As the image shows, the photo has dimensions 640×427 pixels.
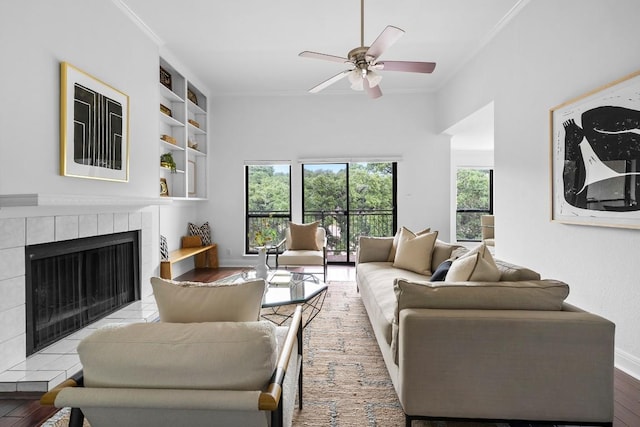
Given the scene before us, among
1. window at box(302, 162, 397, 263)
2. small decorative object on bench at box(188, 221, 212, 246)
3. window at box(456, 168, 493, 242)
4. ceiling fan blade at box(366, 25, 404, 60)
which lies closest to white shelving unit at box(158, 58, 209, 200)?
small decorative object on bench at box(188, 221, 212, 246)

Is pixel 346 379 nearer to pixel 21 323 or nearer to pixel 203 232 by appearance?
pixel 21 323

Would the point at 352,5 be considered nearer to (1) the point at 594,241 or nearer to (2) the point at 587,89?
(2) the point at 587,89

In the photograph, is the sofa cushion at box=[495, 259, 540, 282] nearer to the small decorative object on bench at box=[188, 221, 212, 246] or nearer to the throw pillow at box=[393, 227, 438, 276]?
the throw pillow at box=[393, 227, 438, 276]

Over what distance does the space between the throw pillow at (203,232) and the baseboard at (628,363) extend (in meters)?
5.38

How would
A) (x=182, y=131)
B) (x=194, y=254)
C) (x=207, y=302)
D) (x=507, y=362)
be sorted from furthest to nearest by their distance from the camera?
(x=194, y=254) → (x=182, y=131) → (x=507, y=362) → (x=207, y=302)

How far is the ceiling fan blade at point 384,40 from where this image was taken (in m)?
2.42

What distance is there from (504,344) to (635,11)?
224 cm

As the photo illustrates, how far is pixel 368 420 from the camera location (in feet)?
6.31

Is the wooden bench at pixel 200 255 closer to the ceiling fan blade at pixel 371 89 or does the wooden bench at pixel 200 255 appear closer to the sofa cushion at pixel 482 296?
the ceiling fan blade at pixel 371 89

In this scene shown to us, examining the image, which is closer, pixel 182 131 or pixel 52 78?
pixel 52 78

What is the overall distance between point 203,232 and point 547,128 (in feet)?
16.5

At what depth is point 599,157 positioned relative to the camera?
259 cm

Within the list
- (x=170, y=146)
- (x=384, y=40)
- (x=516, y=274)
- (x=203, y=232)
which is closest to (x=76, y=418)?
(x=516, y=274)

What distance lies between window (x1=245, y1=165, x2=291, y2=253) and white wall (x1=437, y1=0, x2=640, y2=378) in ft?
10.8
